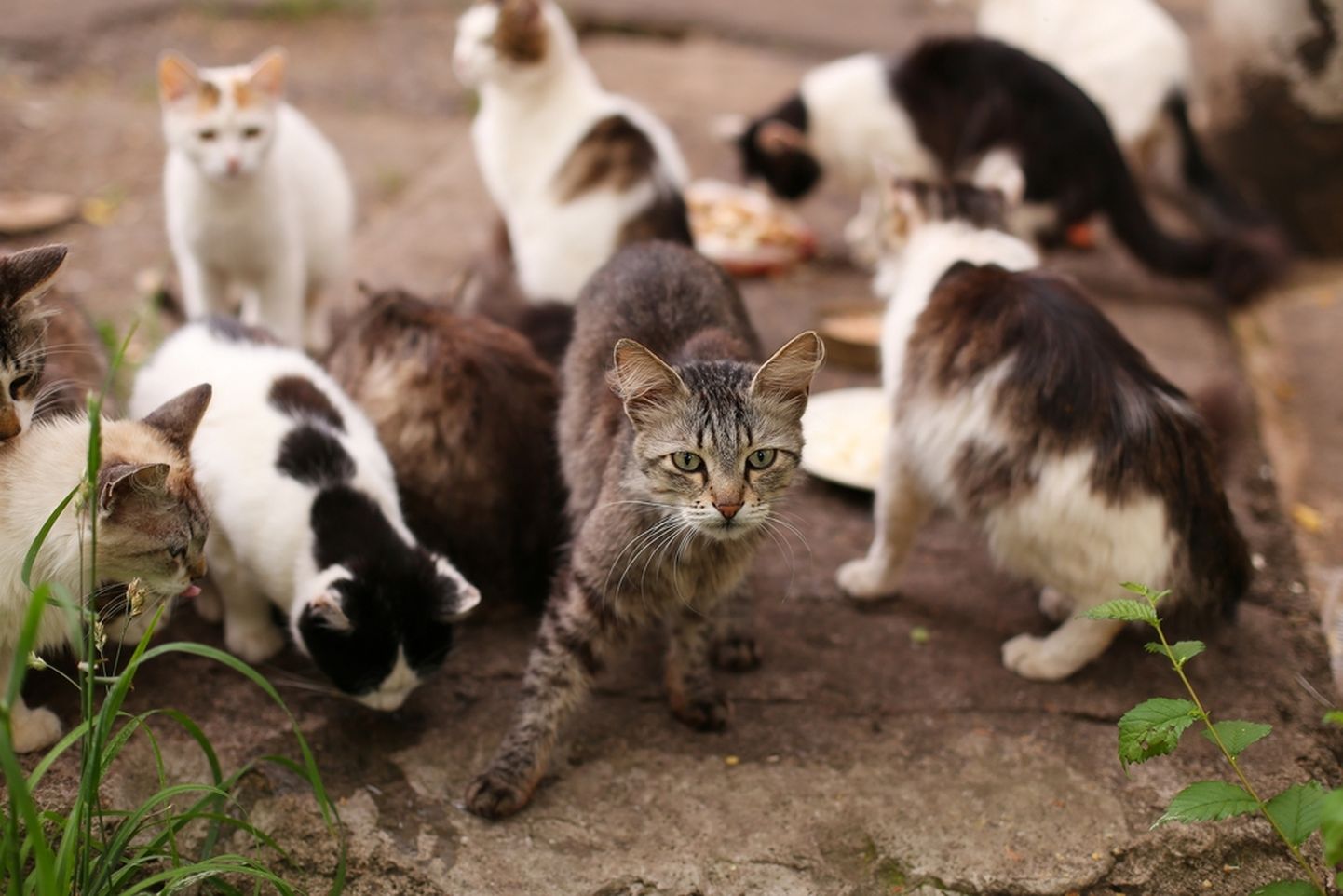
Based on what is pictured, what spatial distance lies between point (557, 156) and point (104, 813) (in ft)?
10.5

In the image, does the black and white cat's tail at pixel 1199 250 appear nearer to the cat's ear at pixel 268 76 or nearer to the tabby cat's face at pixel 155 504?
the cat's ear at pixel 268 76

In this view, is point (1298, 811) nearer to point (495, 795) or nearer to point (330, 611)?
point (495, 795)

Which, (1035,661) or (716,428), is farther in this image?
(1035,661)

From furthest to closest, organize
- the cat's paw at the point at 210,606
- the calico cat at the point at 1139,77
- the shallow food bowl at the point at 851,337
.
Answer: the calico cat at the point at 1139,77
the shallow food bowl at the point at 851,337
the cat's paw at the point at 210,606

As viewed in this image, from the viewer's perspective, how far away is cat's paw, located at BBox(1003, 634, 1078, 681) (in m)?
3.26

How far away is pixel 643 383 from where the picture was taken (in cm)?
262

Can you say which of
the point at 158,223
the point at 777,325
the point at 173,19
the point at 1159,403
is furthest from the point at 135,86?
the point at 1159,403

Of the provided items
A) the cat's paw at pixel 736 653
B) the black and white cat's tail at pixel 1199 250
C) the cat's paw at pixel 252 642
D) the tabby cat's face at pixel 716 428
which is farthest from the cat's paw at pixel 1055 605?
the black and white cat's tail at pixel 1199 250

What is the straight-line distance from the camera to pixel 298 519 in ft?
9.73

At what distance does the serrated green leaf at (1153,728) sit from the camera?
2.34 m

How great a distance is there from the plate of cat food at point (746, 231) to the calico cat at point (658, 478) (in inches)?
83.4

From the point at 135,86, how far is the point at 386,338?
4.84 meters

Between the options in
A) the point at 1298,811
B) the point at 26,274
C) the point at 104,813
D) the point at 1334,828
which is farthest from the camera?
the point at 26,274

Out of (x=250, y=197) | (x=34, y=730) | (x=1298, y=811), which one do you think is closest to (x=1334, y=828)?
(x=1298, y=811)
